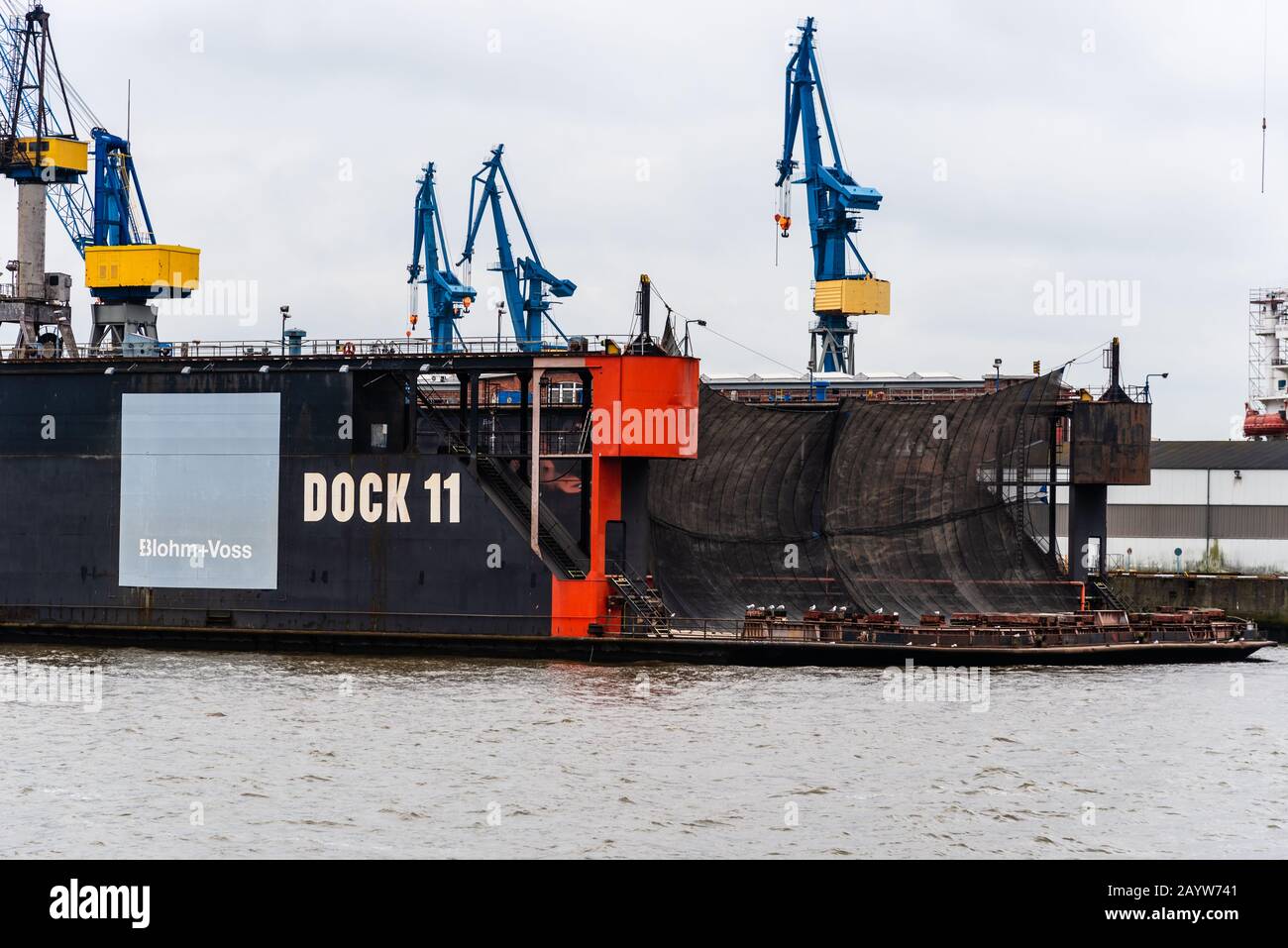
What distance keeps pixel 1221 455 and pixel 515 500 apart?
138 ft

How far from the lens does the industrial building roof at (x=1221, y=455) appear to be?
3105 inches

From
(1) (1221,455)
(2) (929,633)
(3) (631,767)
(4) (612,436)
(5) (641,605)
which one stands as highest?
(1) (1221,455)

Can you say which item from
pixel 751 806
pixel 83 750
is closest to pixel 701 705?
pixel 751 806

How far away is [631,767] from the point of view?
3331 centimetres

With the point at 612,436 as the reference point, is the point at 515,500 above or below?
below

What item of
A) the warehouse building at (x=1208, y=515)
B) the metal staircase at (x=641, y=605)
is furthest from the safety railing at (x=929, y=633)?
the warehouse building at (x=1208, y=515)

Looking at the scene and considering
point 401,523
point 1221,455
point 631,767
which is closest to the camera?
point 631,767

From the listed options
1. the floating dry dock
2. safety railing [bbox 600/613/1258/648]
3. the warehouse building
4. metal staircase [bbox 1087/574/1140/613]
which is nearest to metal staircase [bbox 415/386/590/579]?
the floating dry dock

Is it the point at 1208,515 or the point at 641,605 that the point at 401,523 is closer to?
the point at 641,605

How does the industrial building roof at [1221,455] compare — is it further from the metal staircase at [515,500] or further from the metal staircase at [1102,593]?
the metal staircase at [515,500]

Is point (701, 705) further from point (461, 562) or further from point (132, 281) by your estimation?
point (132, 281)

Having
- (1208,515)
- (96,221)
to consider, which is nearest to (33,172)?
(96,221)
